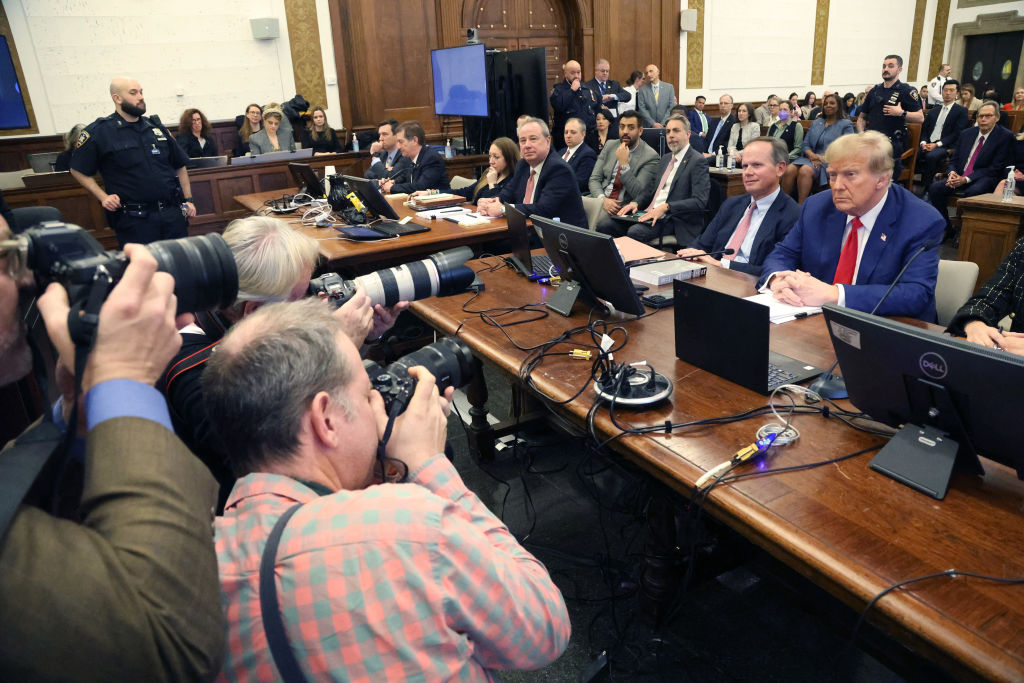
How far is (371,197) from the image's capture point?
3602 millimetres

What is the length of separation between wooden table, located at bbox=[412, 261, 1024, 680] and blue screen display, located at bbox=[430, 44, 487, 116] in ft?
17.8

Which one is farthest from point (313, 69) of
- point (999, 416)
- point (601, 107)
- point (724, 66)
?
point (999, 416)

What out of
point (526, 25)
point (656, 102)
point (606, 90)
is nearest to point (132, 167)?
point (606, 90)

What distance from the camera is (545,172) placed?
142 inches

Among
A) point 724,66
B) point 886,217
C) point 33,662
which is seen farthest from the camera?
point 724,66

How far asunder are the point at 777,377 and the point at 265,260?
1159mm

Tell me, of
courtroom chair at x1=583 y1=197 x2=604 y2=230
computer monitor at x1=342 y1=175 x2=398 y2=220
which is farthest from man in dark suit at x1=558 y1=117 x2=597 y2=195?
computer monitor at x1=342 y1=175 x2=398 y2=220

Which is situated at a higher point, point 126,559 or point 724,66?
point 724,66

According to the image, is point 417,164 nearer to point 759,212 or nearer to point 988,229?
point 759,212

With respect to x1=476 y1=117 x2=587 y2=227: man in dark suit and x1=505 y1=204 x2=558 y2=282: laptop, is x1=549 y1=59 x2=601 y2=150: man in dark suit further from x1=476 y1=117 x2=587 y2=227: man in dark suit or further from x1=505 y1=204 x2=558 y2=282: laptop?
x1=505 y1=204 x2=558 y2=282: laptop

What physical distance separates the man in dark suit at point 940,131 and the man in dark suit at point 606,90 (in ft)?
10.9

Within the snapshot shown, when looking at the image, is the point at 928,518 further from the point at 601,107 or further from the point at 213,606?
the point at 601,107

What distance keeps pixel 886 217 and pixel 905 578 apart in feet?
4.93

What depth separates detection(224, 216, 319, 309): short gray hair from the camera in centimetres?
141
